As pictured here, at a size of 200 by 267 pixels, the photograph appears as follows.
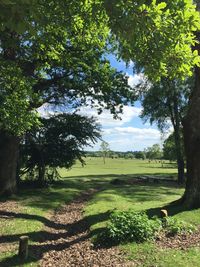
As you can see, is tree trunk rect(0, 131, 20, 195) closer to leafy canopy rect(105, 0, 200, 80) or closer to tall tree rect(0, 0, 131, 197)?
tall tree rect(0, 0, 131, 197)

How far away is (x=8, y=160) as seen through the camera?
2419 centimetres

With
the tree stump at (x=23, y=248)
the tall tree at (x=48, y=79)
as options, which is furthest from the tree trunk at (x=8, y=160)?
the tree stump at (x=23, y=248)

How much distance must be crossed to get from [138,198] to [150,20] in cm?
1647

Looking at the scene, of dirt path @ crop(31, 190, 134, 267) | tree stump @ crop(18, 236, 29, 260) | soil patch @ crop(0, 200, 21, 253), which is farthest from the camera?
soil patch @ crop(0, 200, 21, 253)

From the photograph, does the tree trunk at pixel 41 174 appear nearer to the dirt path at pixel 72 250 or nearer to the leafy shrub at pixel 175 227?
the dirt path at pixel 72 250

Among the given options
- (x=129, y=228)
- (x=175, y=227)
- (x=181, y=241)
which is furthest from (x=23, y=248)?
(x=175, y=227)

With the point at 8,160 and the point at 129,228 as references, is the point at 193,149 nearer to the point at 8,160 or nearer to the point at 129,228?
the point at 129,228

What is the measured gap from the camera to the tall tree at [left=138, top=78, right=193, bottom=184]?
3819 cm

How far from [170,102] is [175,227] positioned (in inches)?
1085

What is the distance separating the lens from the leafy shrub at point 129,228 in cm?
1166

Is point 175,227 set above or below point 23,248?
above

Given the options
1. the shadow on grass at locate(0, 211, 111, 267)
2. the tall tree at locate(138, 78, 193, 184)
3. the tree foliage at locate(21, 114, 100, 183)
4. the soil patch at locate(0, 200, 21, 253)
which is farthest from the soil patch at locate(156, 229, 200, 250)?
the tall tree at locate(138, 78, 193, 184)

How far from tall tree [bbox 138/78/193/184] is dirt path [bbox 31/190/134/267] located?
2326 centimetres

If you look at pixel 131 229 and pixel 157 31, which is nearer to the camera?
pixel 157 31
